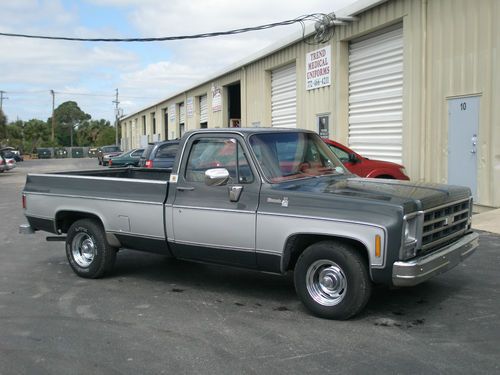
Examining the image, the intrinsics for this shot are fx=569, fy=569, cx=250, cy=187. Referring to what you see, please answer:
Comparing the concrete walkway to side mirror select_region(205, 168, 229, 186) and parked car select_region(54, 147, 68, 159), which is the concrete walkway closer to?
side mirror select_region(205, 168, 229, 186)

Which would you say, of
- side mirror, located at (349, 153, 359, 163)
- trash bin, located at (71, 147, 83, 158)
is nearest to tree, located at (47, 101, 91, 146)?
trash bin, located at (71, 147, 83, 158)

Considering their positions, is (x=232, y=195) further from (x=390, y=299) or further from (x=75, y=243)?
(x=75, y=243)

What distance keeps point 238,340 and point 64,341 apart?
1490 mm

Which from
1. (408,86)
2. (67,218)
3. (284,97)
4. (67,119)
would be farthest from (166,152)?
(67,119)

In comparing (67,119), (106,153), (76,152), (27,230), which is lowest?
(27,230)

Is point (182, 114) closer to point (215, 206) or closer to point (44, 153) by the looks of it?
point (215, 206)

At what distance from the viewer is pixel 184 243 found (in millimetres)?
6188

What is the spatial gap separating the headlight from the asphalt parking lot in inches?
26.9

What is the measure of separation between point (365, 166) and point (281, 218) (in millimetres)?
6453

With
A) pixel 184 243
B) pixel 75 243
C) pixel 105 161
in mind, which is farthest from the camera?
pixel 105 161

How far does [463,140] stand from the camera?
38.4 ft

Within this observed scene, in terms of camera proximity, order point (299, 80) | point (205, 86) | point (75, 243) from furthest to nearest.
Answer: point (205, 86)
point (299, 80)
point (75, 243)

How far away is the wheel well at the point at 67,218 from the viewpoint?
718 cm

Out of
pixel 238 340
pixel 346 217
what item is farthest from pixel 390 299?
pixel 238 340
